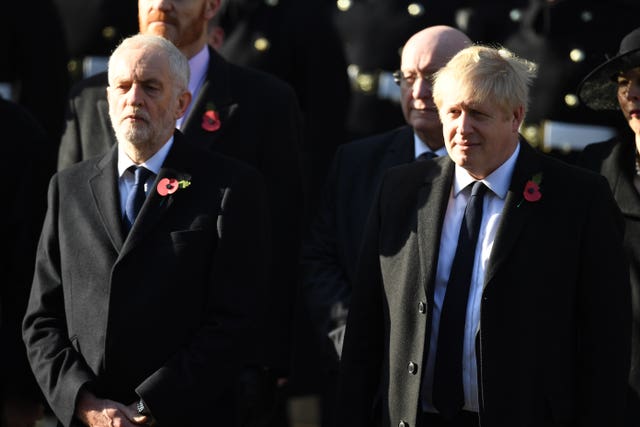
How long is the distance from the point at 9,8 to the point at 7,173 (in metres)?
1.33

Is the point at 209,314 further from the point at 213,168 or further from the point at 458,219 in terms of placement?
the point at 458,219

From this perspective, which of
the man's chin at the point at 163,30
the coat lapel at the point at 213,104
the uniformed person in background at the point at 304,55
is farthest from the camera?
the uniformed person in background at the point at 304,55

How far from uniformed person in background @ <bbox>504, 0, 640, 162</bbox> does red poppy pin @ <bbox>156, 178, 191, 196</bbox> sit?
211cm

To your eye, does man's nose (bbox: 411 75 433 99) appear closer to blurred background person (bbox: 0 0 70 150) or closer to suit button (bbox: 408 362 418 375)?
→ suit button (bbox: 408 362 418 375)

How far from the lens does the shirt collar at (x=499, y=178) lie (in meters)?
4.22

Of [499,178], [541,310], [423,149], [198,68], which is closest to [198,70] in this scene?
[198,68]

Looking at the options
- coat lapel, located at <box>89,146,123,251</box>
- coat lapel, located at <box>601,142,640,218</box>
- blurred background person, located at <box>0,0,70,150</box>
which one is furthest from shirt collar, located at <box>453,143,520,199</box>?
blurred background person, located at <box>0,0,70,150</box>

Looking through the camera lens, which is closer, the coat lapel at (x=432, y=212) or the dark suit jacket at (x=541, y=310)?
the dark suit jacket at (x=541, y=310)

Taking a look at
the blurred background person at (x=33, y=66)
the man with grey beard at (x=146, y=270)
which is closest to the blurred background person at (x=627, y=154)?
the man with grey beard at (x=146, y=270)

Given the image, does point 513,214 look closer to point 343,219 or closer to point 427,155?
point 427,155

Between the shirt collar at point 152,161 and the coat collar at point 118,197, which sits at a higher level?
the shirt collar at point 152,161

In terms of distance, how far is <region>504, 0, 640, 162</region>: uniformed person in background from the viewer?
6051mm

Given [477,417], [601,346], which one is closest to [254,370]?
[477,417]

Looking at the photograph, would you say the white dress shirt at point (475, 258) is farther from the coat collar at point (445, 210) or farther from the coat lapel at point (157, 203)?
the coat lapel at point (157, 203)
